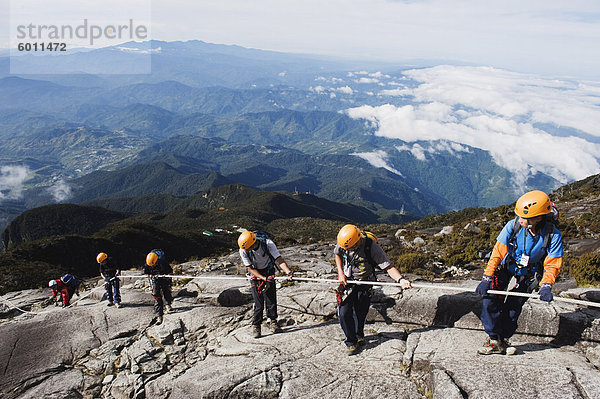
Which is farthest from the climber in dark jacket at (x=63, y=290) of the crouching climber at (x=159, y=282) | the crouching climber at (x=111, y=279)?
the crouching climber at (x=159, y=282)

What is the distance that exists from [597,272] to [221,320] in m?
13.3

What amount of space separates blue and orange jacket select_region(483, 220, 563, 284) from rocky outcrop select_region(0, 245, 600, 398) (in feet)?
6.18

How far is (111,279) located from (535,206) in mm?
15399

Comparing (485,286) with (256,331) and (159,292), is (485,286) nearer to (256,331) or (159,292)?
(256,331)

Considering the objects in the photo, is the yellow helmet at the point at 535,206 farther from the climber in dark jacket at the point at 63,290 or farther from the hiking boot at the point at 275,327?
the climber in dark jacket at the point at 63,290

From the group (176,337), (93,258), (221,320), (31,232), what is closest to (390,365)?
(221,320)

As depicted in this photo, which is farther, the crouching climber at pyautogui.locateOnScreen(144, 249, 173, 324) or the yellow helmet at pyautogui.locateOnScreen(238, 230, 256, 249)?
the crouching climber at pyautogui.locateOnScreen(144, 249, 173, 324)

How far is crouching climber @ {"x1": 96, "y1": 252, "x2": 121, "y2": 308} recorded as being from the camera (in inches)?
545

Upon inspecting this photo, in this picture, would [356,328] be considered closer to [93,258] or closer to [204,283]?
[204,283]

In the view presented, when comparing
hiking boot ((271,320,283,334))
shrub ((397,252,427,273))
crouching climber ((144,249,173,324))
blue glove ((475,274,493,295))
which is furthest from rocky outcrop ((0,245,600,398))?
shrub ((397,252,427,273))

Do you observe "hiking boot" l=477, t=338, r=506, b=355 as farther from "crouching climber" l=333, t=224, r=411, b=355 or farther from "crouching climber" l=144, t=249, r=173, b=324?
"crouching climber" l=144, t=249, r=173, b=324

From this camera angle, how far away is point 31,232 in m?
120

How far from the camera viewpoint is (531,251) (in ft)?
20.9

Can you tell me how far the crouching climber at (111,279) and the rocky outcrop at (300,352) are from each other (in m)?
0.72
